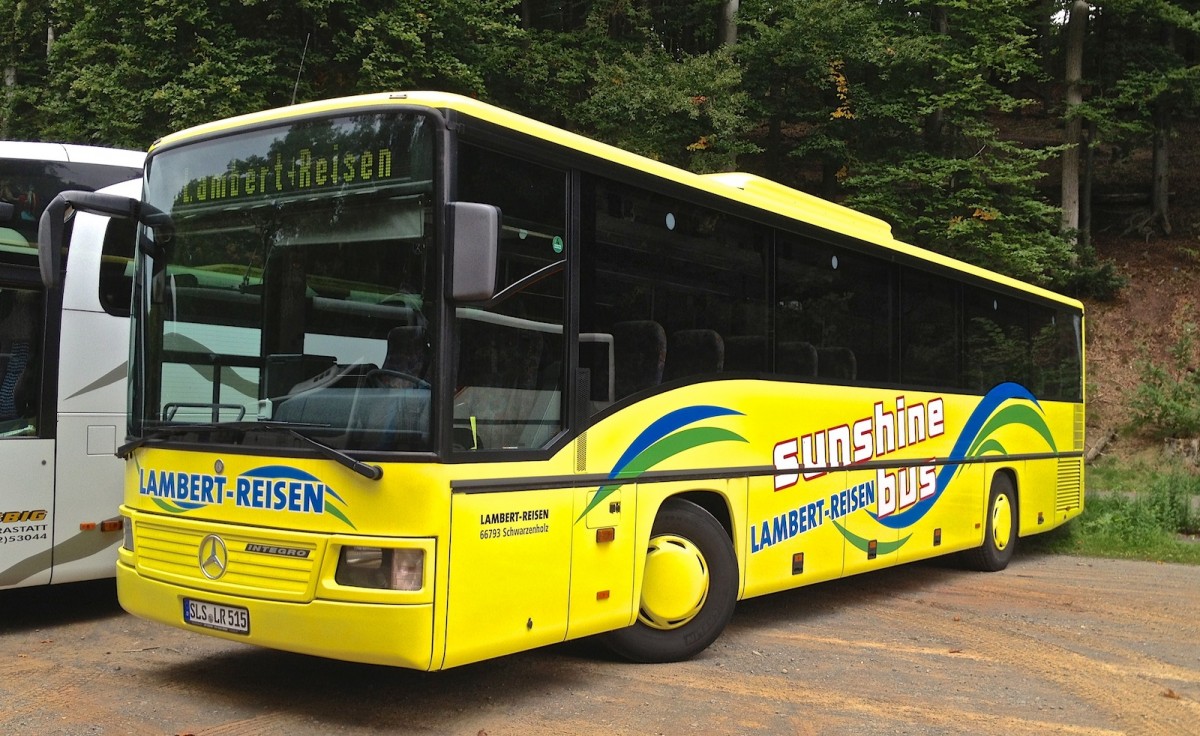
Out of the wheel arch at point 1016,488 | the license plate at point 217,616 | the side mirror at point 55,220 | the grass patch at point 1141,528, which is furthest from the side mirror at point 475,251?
the grass patch at point 1141,528

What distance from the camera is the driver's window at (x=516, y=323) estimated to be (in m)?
5.72

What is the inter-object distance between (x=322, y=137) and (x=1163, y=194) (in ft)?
101

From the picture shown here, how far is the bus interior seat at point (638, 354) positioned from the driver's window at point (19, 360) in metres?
4.39

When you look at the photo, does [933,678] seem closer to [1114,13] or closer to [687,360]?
[687,360]

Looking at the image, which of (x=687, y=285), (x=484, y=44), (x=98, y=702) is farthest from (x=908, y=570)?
(x=484, y=44)

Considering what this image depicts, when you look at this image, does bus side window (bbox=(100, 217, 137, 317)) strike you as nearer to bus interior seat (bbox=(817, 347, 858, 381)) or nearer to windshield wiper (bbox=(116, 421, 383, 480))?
windshield wiper (bbox=(116, 421, 383, 480))

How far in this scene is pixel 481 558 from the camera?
5.70 meters

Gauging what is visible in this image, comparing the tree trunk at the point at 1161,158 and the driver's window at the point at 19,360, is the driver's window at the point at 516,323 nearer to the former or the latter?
the driver's window at the point at 19,360

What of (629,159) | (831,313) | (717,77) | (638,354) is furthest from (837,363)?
(717,77)

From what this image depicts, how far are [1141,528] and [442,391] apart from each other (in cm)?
1233

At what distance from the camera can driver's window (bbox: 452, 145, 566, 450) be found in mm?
5719

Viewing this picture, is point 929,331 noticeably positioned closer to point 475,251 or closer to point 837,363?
point 837,363

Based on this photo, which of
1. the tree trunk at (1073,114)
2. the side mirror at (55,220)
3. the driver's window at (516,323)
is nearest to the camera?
the driver's window at (516,323)

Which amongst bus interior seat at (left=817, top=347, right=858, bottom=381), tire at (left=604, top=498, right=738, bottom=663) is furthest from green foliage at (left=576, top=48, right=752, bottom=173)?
tire at (left=604, top=498, right=738, bottom=663)
